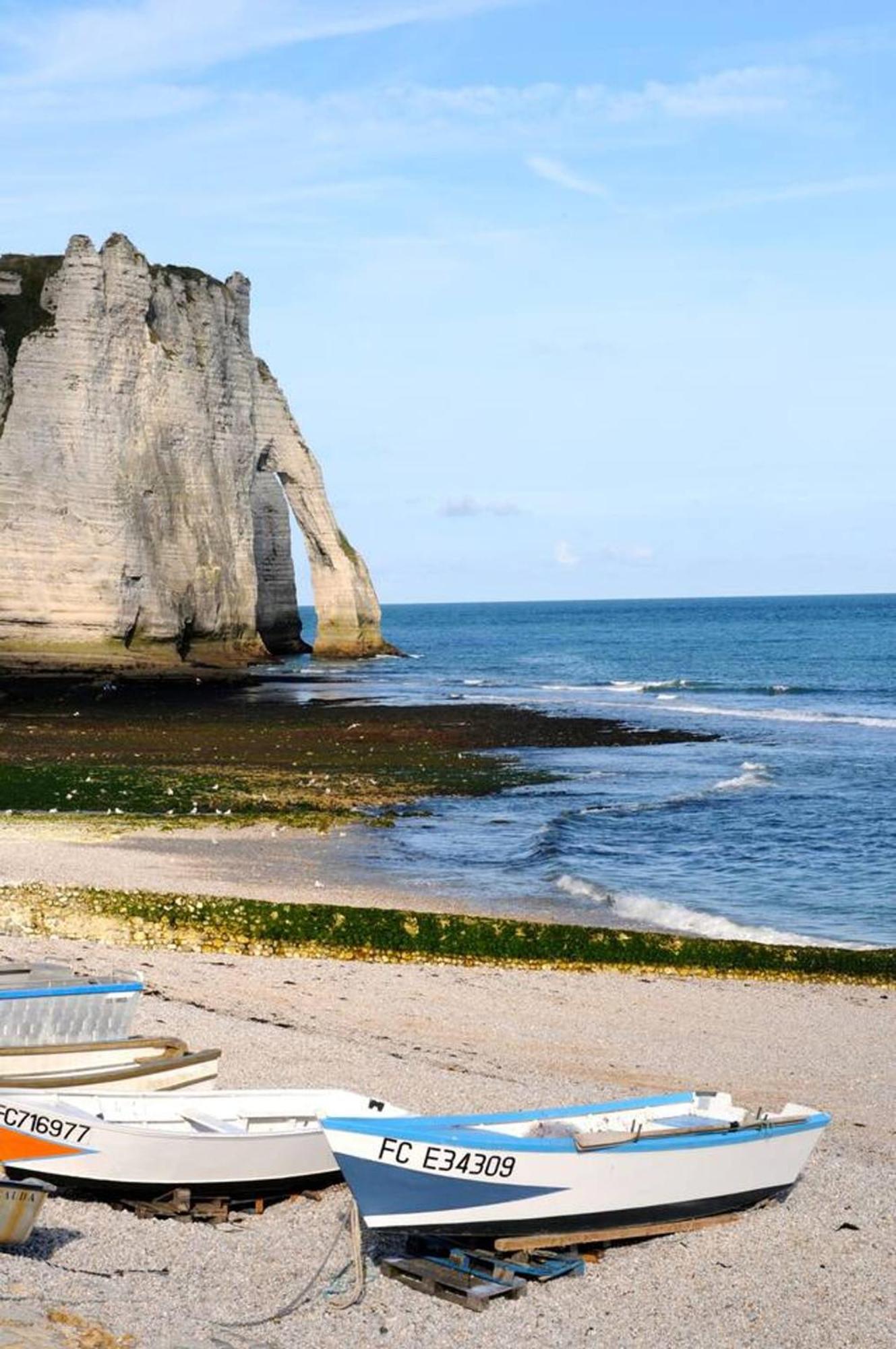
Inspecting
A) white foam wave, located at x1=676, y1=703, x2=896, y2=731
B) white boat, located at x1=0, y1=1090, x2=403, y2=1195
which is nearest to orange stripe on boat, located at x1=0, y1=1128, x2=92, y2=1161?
white boat, located at x1=0, y1=1090, x2=403, y2=1195

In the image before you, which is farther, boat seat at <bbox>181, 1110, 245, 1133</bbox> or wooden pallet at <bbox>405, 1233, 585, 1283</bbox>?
boat seat at <bbox>181, 1110, 245, 1133</bbox>

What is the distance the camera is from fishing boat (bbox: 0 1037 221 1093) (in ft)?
39.7

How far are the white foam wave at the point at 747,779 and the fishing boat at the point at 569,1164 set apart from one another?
27.3m

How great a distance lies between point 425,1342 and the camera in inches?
381

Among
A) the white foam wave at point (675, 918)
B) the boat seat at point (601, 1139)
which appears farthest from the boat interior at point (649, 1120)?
the white foam wave at point (675, 918)

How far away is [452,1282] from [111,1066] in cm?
368

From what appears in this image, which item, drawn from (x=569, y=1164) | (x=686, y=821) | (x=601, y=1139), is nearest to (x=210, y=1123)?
(x=569, y=1164)

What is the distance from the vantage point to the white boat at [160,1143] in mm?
11148

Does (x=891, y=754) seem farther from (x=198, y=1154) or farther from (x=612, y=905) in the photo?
(x=198, y=1154)

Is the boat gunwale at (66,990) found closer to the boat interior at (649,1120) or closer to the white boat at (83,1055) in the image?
the white boat at (83,1055)

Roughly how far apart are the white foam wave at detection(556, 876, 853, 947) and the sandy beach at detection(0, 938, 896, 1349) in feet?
8.08

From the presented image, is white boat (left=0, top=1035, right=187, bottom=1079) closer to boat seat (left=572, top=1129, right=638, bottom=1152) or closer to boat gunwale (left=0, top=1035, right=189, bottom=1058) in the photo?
boat gunwale (left=0, top=1035, right=189, bottom=1058)

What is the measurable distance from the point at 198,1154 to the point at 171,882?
1305 centimetres

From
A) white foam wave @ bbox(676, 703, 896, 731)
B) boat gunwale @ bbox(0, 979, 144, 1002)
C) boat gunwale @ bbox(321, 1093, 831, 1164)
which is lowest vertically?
white foam wave @ bbox(676, 703, 896, 731)
